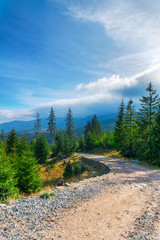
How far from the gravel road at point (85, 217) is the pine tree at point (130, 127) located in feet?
73.5

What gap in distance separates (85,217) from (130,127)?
27.0m

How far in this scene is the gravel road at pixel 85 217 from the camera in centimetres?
448

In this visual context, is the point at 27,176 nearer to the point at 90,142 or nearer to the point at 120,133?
the point at 120,133

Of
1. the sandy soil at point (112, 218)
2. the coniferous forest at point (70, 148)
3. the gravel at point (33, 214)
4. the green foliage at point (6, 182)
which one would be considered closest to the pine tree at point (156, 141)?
the coniferous forest at point (70, 148)

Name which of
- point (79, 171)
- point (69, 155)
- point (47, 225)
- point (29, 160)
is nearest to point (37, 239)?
point (47, 225)

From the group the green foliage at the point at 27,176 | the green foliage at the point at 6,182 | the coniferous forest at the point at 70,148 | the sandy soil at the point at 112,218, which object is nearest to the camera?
the sandy soil at the point at 112,218

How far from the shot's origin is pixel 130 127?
29516 millimetres

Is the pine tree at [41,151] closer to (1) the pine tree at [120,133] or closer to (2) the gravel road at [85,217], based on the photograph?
(1) the pine tree at [120,133]

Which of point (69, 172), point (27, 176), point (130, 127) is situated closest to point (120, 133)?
point (130, 127)

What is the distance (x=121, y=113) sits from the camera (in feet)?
108

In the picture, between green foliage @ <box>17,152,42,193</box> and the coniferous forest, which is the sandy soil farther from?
green foliage @ <box>17,152,42,193</box>

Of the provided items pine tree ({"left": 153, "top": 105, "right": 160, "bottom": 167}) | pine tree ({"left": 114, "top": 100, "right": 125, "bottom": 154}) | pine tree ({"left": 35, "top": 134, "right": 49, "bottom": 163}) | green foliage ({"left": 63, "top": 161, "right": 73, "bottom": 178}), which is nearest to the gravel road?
green foliage ({"left": 63, "top": 161, "right": 73, "bottom": 178})

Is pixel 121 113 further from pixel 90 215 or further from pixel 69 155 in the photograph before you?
pixel 90 215

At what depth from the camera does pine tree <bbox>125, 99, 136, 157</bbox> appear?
29469 millimetres
